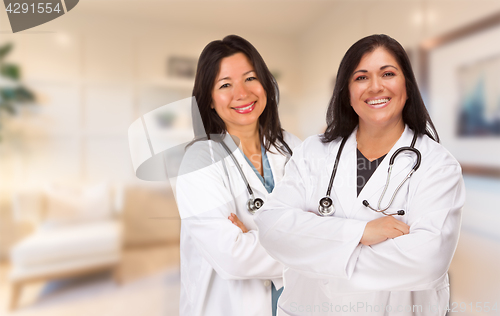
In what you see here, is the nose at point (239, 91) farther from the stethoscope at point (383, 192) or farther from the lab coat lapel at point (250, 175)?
the stethoscope at point (383, 192)

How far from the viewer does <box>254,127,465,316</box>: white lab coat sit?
631 mm

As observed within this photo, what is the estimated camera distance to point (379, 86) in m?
0.72

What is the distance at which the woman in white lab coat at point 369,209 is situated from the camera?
0.64m

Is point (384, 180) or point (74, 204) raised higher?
point (384, 180)

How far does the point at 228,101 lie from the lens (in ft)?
3.00

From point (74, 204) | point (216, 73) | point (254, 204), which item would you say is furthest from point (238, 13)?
point (74, 204)

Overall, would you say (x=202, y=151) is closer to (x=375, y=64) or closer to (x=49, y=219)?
(x=375, y=64)

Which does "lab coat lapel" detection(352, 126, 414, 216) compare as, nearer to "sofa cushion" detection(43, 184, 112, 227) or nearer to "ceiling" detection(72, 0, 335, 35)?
"ceiling" detection(72, 0, 335, 35)

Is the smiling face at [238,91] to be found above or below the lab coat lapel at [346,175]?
above

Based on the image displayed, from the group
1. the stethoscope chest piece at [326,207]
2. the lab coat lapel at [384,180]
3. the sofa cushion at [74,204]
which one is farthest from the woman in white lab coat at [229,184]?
the sofa cushion at [74,204]

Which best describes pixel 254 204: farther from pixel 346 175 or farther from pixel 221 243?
pixel 346 175

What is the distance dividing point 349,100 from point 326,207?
1.05 feet

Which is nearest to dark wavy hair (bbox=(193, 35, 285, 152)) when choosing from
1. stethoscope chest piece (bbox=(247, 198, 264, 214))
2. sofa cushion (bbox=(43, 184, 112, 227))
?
stethoscope chest piece (bbox=(247, 198, 264, 214))

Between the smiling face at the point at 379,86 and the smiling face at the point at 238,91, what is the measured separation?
1.03ft
